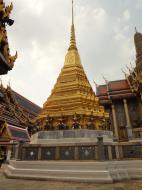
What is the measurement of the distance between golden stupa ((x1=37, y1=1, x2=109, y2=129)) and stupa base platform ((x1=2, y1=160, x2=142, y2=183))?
3.75 m

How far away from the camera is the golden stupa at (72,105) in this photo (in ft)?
39.8

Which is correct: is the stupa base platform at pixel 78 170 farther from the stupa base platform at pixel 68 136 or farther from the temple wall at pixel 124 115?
the temple wall at pixel 124 115

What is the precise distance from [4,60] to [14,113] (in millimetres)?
18821

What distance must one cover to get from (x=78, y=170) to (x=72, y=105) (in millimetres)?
5568

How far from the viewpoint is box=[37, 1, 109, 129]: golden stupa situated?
39.8ft

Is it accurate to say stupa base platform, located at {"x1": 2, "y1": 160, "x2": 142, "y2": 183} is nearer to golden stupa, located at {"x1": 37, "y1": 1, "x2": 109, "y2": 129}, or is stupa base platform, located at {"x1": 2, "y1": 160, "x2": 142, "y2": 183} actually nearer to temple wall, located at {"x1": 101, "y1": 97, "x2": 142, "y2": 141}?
golden stupa, located at {"x1": 37, "y1": 1, "x2": 109, "y2": 129}

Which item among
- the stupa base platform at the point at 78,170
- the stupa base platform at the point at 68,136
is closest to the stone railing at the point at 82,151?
the stupa base platform at the point at 78,170

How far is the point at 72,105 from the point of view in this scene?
41.8ft

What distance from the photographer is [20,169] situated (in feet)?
28.1

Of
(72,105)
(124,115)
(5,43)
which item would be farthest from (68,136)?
(124,115)

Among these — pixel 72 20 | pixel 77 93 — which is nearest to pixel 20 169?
pixel 77 93

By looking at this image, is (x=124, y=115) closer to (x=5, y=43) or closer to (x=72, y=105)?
(x=72, y=105)

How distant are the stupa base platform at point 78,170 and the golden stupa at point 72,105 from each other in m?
3.75

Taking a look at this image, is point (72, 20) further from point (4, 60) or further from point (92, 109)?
point (4, 60)
